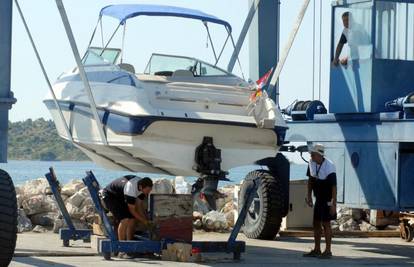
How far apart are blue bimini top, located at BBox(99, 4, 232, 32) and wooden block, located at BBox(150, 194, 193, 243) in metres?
2.96

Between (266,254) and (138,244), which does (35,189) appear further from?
(138,244)

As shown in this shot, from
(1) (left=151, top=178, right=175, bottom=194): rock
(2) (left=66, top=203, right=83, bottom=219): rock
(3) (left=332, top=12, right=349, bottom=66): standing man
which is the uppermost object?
(3) (left=332, top=12, right=349, bottom=66): standing man

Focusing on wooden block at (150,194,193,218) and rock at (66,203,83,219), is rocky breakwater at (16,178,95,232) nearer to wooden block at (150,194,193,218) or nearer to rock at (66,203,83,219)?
rock at (66,203,83,219)

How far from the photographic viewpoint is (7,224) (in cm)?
1412

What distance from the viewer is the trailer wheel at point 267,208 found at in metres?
20.7

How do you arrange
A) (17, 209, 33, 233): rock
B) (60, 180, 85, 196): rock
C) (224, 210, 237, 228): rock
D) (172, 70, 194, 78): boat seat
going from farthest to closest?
(60, 180, 85, 196): rock < (224, 210, 237, 228): rock < (17, 209, 33, 233): rock < (172, 70, 194, 78): boat seat

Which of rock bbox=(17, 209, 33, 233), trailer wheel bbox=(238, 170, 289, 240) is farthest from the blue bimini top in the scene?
rock bbox=(17, 209, 33, 233)

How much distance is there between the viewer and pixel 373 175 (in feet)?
60.7

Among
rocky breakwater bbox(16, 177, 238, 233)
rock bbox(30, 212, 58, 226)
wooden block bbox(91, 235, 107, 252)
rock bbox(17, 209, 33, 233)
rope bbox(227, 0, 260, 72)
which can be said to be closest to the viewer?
wooden block bbox(91, 235, 107, 252)

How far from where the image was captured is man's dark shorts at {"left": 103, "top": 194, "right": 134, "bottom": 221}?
1783cm

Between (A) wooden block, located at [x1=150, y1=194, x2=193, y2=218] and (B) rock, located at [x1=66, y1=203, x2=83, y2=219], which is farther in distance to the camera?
(B) rock, located at [x1=66, y1=203, x2=83, y2=219]

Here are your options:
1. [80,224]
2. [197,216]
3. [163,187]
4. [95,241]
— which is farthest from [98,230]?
[163,187]

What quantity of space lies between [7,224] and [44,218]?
331 inches

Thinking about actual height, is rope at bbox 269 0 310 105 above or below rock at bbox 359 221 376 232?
above
